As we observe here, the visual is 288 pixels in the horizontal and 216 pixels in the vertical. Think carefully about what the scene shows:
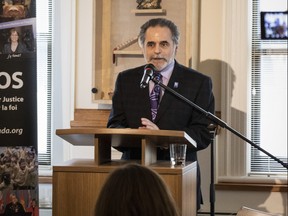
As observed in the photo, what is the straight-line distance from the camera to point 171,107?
3393 millimetres

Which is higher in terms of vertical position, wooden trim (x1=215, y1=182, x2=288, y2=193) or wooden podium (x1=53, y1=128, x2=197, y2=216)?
wooden podium (x1=53, y1=128, x2=197, y2=216)

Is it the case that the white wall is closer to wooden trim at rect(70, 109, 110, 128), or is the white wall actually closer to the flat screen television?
wooden trim at rect(70, 109, 110, 128)

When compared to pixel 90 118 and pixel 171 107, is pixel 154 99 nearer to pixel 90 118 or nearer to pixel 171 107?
pixel 171 107

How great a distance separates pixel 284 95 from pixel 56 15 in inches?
69.2

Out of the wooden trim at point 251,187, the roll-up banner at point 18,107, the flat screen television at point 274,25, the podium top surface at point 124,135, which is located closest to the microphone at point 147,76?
the podium top surface at point 124,135

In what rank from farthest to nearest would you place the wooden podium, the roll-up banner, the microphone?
the roll-up banner → the microphone → the wooden podium

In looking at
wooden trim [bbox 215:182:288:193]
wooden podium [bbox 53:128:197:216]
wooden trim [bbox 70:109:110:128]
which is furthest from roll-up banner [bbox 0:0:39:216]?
wooden podium [bbox 53:128:197:216]

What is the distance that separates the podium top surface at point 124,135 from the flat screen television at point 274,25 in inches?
24.0

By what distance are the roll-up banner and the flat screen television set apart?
2.33 m

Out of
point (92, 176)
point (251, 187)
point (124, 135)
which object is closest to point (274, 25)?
point (124, 135)

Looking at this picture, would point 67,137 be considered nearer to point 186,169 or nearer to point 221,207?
point 186,169

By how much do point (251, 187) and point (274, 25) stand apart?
8.48 feet

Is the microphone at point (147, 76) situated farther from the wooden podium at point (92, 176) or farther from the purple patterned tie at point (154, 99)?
the purple patterned tie at point (154, 99)

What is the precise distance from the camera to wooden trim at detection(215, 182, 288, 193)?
450 cm
